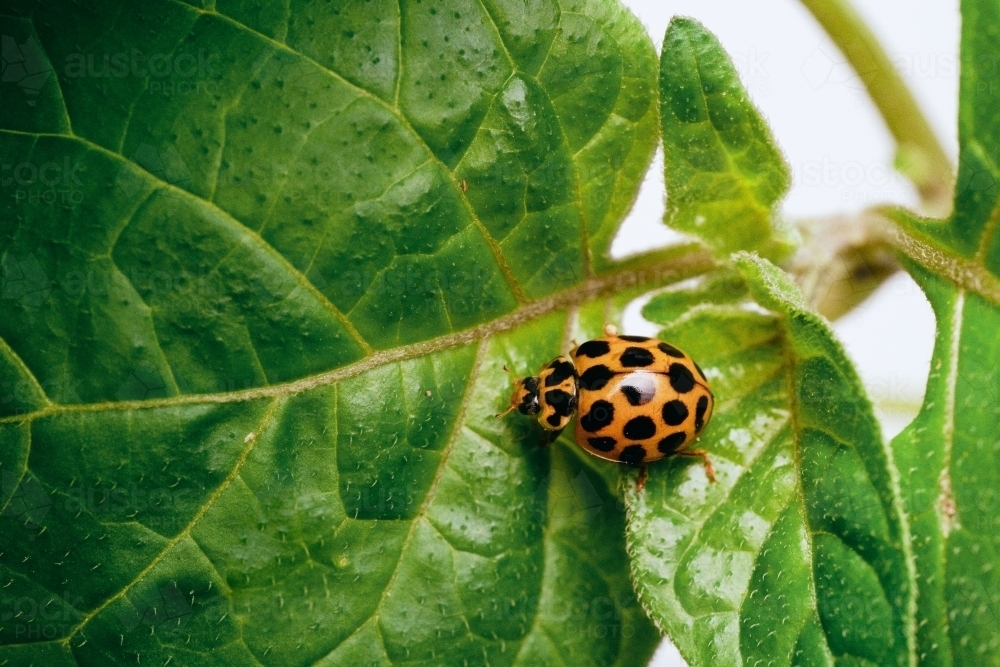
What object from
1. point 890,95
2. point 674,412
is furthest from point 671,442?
point 890,95

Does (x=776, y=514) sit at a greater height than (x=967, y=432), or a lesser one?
lesser

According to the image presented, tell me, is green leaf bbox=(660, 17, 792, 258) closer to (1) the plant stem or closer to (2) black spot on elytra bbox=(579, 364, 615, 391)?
(2) black spot on elytra bbox=(579, 364, 615, 391)

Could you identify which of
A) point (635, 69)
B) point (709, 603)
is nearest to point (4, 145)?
point (635, 69)

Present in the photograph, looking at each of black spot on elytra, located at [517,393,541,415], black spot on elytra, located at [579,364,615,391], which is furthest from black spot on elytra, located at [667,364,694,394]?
black spot on elytra, located at [517,393,541,415]

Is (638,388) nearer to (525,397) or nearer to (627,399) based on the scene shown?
(627,399)

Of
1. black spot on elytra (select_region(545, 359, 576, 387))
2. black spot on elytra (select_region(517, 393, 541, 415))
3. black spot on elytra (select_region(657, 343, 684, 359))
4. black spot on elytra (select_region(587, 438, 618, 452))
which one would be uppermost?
black spot on elytra (select_region(657, 343, 684, 359))

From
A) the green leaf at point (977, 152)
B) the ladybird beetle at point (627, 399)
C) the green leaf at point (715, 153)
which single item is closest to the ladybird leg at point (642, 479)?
the ladybird beetle at point (627, 399)

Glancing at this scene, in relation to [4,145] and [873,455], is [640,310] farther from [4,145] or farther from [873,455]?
[4,145]
